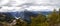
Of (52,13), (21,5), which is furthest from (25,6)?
(52,13)

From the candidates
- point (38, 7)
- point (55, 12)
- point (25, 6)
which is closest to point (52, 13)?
point (55, 12)

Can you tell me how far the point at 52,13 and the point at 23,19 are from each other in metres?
0.28

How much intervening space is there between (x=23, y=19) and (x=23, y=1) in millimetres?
175

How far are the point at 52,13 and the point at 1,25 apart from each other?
19.6 inches

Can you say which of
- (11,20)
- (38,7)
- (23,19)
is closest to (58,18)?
(38,7)

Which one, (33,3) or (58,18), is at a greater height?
(33,3)

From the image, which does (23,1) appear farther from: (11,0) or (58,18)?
(58,18)

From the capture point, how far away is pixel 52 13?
114 cm

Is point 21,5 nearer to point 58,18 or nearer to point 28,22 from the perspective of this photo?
point 28,22

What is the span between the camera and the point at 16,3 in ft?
3.76

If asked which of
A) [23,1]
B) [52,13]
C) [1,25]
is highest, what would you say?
[23,1]

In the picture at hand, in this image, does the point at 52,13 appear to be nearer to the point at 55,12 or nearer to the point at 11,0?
the point at 55,12

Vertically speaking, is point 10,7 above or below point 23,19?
above

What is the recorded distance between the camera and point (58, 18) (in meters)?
1.14
